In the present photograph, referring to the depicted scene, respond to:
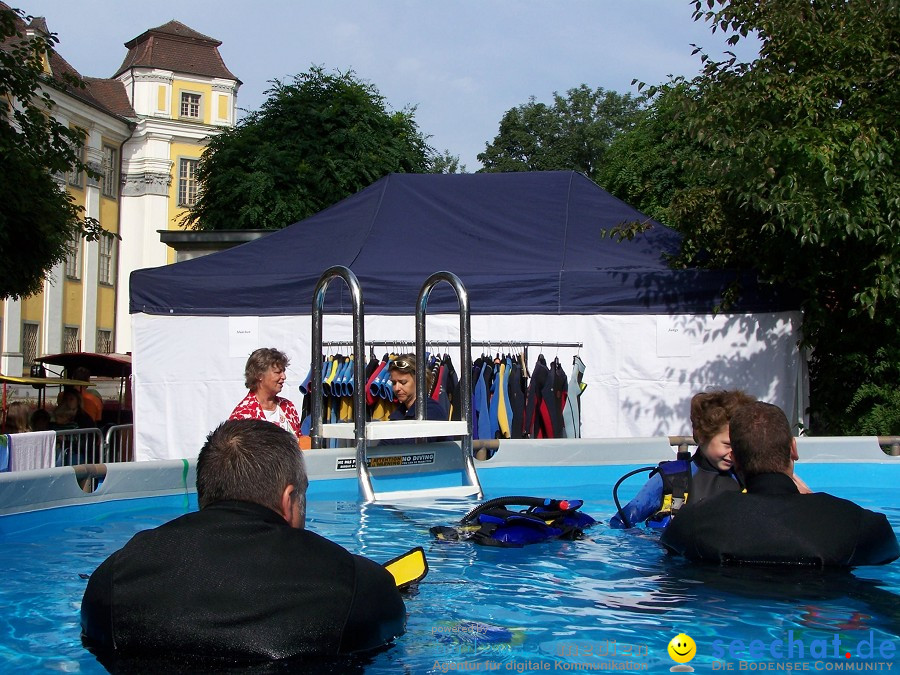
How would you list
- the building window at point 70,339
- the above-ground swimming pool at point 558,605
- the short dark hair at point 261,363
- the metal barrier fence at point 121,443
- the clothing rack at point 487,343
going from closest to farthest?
the above-ground swimming pool at point 558,605 < the short dark hair at point 261,363 < the clothing rack at point 487,343 < the metal barrier fence at point 121,443 < the building window at point 70,339

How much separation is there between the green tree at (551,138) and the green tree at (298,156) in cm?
2868

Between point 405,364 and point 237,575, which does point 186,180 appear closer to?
point 405,364

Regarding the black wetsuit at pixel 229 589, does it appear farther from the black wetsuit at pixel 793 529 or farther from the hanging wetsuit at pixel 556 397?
the hanging wetsuit at pixel 556 397

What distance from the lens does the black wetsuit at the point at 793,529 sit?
396cm

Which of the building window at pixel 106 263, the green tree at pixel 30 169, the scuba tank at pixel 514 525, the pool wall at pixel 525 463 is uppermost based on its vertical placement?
the building window at pixel 106 263

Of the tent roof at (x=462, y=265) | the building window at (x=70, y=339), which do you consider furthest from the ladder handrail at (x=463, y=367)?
the building window at (x=70, y=339)

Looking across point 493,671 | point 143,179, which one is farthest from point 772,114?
point 143,179

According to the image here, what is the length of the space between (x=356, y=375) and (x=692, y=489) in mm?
2747

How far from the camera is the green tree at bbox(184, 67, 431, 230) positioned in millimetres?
25469

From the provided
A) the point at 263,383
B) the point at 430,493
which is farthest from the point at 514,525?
the point at 263,383

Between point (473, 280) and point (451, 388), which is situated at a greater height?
point (473, 280)

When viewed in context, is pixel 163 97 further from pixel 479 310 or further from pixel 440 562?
pixel 440 562

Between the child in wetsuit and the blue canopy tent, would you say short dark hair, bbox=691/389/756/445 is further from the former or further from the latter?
the blue canopy tent

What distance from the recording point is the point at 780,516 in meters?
3.98
